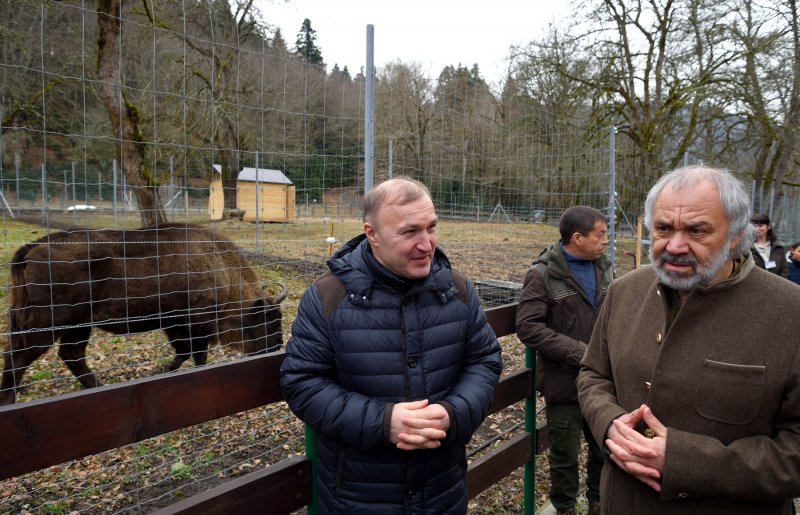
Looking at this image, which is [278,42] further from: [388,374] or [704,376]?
[704,376]

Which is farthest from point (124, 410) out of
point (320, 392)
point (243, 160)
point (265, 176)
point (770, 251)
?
point (770, 251)

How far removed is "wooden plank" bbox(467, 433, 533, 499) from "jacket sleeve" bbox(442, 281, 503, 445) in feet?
3.07

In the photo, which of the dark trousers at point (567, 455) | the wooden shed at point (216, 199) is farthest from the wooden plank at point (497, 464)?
the wooden shed at point (216, 199)

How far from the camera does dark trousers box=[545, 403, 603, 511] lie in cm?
297

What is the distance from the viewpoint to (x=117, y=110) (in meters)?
4.20

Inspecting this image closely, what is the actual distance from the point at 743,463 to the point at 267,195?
3821 millimetres

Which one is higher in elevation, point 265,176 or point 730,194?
point 265,176

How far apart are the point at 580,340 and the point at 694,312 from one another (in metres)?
1.36

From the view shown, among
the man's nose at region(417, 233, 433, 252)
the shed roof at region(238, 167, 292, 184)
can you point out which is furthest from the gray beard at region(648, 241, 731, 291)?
the shed roof at region(238, 167, 292, 184)

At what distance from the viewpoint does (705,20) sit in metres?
11.3

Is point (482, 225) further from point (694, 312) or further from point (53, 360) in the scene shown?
point (53, 360)

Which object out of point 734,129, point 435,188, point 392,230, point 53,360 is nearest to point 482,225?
point 435,188

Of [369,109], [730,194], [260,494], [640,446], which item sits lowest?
[260,494]

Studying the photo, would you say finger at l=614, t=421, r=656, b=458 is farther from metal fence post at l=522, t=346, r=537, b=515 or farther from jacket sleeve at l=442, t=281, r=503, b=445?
metal fence post at l=522, t=346, r=537, b=515
